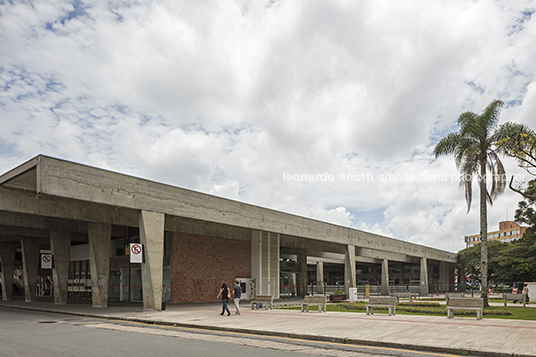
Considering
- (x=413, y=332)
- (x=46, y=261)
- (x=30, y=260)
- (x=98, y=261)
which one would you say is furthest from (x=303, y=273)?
(x=413, y=332)

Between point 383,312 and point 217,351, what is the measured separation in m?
13.5

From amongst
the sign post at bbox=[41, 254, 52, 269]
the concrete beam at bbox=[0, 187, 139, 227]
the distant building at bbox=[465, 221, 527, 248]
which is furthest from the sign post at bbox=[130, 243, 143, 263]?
the distant building at bbox=[465, 221, 527, 248]

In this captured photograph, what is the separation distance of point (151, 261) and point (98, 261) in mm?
6286

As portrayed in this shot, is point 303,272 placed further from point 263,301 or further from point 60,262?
point 60,262

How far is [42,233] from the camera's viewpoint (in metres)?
36.8

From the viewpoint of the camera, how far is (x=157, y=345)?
11367mm

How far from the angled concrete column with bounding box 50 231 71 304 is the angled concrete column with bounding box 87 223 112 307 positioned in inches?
219

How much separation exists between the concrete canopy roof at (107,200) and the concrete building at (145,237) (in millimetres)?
51

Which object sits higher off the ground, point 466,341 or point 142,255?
point 142,255

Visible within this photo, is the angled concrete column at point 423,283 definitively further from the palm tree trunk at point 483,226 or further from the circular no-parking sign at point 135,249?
the circular no-parking sign at point 135,249

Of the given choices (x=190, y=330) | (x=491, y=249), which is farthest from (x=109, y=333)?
(x=491, y=249)

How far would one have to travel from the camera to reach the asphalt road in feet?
33.5

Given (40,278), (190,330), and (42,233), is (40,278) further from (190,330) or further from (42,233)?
(190,330)

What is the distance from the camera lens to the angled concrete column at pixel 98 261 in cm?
2717
